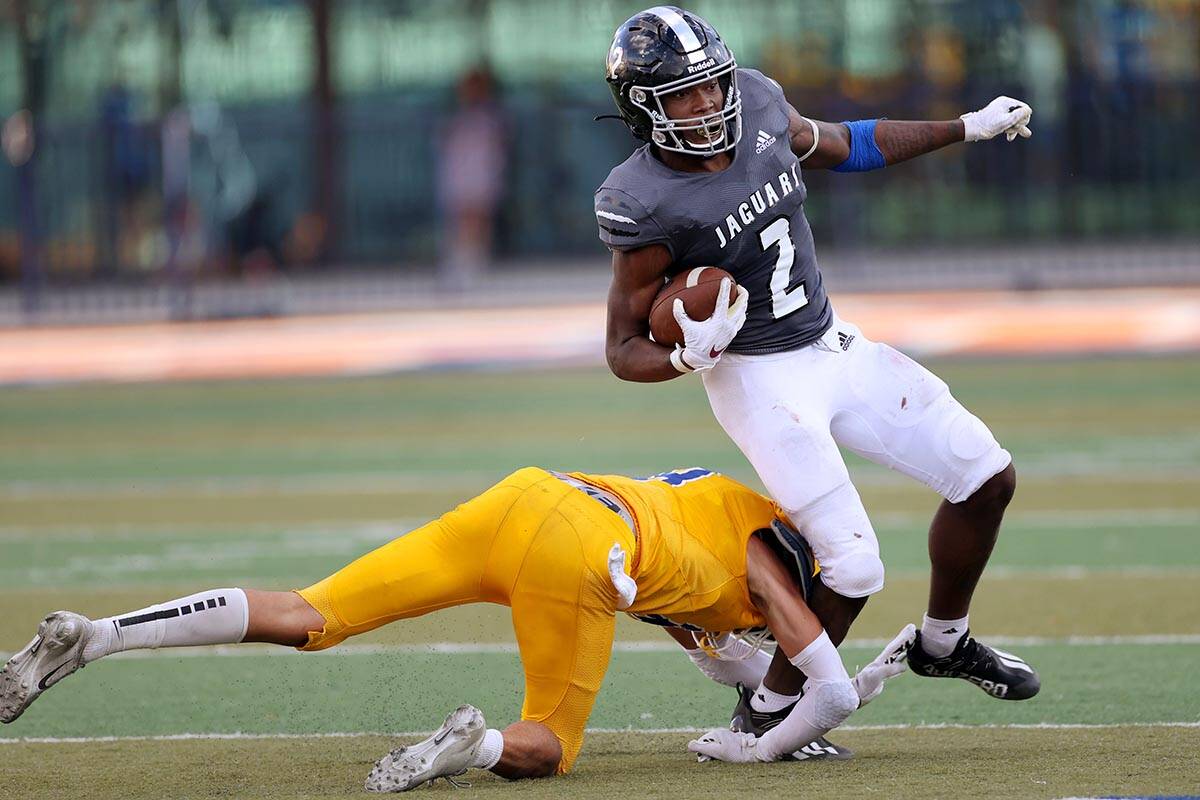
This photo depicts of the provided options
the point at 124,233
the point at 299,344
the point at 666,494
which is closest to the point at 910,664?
the point at 666,494

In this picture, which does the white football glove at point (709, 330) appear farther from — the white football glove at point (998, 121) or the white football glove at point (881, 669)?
the white football glove at point (998, 121)

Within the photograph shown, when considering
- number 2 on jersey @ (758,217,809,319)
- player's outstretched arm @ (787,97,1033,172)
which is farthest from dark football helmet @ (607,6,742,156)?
player's outstretched arm @ (787,97,1033,172)

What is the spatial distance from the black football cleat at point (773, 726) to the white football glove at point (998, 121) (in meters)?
1.66

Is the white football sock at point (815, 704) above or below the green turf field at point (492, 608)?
above

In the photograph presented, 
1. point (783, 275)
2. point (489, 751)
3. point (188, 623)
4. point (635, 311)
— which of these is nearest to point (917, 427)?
point (783, 275)

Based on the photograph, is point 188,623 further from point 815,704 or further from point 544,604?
point 815,704

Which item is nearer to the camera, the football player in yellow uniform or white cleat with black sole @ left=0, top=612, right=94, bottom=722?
white cleat with black sole @ left=0, top=612, right=94, bottom=722

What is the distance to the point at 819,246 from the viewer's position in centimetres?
1706

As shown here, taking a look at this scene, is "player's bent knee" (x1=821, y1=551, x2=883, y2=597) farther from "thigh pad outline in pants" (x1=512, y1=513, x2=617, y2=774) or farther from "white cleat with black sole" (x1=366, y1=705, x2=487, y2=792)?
"white cleat with black sole" (x1=366, y1=705, x2=487, y2=792)

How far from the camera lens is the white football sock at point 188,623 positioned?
4.35 metres

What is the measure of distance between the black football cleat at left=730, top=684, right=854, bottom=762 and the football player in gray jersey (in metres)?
0.02

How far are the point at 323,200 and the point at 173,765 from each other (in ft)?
46.4

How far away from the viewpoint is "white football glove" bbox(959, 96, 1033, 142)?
519 centimetres

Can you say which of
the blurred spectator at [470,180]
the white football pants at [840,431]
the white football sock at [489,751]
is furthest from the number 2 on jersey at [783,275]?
the blurred spectator at [470,180]
